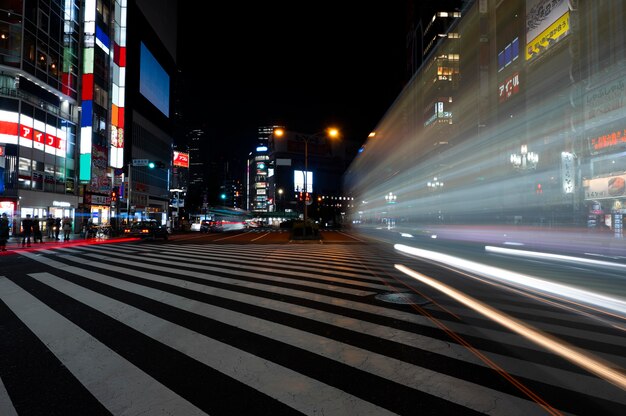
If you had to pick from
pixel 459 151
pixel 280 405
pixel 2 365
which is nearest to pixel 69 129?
pixel 2 365

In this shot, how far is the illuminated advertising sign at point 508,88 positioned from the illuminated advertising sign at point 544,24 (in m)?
9.08

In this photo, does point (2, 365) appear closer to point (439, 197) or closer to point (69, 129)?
point (69, 129)

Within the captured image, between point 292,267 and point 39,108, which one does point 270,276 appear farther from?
point 39,108

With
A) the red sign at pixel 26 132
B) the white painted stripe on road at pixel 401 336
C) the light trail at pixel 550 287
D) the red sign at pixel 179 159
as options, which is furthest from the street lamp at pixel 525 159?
the red sign at pixel 179 159

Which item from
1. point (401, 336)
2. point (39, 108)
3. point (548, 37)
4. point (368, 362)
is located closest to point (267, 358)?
point (368, 362)

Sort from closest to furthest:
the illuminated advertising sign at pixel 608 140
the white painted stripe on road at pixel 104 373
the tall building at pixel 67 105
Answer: the white painted stripe on road at pixel 104 373 < the tall building at pixel 67 105 < the illuminated advertising sign at pixel 608 140

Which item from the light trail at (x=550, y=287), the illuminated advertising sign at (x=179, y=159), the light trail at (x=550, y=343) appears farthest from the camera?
the illuminated advertising sign at (x=179, y=159)

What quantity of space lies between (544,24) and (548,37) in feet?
6.58

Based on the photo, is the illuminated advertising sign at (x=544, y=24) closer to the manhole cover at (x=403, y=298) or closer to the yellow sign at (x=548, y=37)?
the yellow sign at (x=548, y=37)

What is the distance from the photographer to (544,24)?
49062mm

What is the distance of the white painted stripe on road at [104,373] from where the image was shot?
3408 mm

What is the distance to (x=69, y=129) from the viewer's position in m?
38.4

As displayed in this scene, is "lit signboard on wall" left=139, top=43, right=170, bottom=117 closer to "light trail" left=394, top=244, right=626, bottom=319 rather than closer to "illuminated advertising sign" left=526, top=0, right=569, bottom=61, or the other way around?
"illuminated advertising sign" left=526, top=0, right=569, bottom=61

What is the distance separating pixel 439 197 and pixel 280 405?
94026 millimetres
